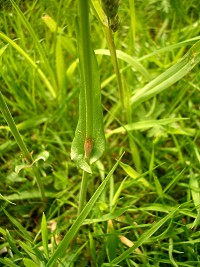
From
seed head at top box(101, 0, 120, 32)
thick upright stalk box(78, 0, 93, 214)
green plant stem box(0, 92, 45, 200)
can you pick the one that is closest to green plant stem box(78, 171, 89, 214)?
thick upright stalk box(78, 0, 93, 214)

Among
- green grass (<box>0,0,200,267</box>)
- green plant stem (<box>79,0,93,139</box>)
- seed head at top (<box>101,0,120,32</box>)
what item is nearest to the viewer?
green plant stem (<box>79,0,93,139</box>)

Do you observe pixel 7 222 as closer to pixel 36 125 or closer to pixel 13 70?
pixel 36 125

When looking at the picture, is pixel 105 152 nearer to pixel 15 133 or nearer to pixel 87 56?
pixel 15 133

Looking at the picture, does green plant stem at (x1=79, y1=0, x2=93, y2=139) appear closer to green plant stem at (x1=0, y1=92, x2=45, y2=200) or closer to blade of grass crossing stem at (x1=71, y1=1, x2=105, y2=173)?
blade of grass crossing stem at (x1=71, y1=1, x2=105, y2=173)

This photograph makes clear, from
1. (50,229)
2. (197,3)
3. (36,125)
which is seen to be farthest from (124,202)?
(197,3)

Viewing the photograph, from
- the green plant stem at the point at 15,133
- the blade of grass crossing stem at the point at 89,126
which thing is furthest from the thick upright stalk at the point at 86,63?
the green plant stem at the point at 15,133

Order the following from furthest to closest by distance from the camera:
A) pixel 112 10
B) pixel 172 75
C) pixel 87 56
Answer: pixel 172 75 → pixel 112 10 → pixel 87 56

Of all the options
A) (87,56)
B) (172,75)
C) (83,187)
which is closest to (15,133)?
(83,187)
